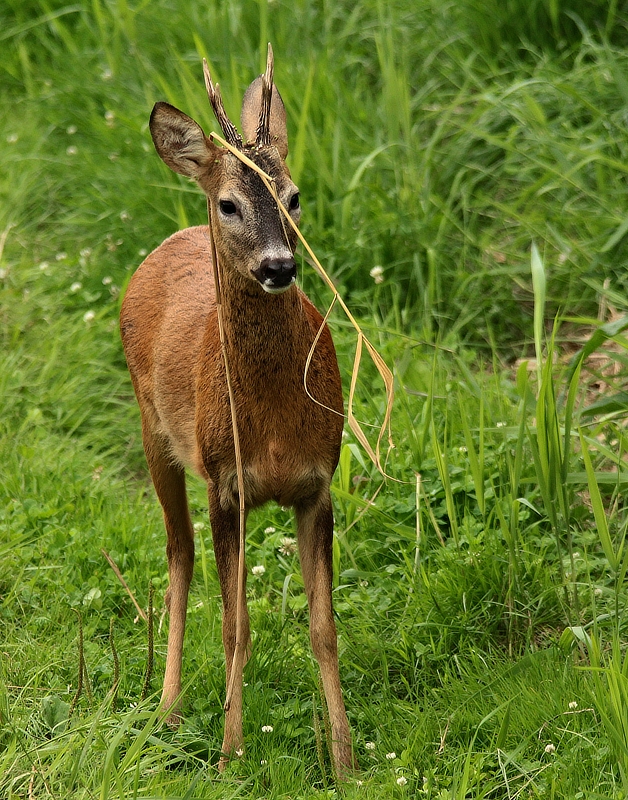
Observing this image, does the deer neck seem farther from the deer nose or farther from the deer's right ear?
the deer's right ear

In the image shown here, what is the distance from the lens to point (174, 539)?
173 inches

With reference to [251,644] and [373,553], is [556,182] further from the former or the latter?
[251,644]

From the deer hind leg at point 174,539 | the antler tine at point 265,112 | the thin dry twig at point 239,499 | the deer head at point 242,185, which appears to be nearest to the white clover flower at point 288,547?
the deer hind leg at point 174,539

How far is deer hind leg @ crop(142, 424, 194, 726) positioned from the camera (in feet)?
13.8

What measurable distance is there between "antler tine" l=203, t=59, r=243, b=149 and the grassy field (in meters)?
1.12

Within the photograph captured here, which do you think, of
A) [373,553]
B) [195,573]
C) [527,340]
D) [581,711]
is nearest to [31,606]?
[195,573]

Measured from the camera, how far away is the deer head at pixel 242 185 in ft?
11.1

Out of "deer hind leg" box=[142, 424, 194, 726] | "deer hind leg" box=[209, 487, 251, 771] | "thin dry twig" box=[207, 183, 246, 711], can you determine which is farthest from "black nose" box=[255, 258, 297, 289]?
"deer hind leg" box=[142, 424, 194, 726]

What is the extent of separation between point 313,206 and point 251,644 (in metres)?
2.44

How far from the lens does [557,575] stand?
13.9ft

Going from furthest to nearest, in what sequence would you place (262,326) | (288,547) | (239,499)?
1. (288,547)
2. (239,499)
3. (262,326)

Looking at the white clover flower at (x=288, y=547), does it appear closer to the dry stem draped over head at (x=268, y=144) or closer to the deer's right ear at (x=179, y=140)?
the dry stem draped over head at (x=268, y=144)

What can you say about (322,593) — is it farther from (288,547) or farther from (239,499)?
(288,547)

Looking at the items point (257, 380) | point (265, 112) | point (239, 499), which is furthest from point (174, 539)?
point (265, 112)
